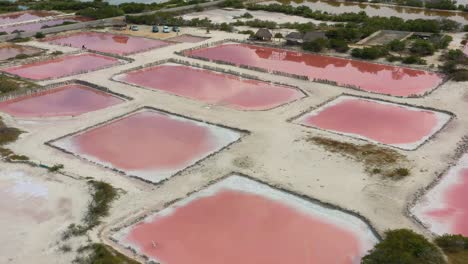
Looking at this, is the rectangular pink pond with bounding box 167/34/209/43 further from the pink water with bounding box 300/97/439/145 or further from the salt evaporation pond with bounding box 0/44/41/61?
the pink water with bounding box 300/97/439/145

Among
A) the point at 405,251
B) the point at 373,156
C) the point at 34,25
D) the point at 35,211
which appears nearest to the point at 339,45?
the point at 373,156

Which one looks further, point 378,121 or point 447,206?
point 378,121

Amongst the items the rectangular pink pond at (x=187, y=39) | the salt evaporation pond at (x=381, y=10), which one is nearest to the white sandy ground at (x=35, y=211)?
the rectangular pink pond at (x=187, y=39)

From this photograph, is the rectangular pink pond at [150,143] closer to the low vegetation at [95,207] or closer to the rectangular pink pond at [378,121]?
the low vegetation at [95,207]

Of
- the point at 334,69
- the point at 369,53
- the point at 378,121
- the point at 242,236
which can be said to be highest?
the point at 369,53

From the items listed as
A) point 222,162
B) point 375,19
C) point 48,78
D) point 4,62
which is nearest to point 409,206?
point 222,162

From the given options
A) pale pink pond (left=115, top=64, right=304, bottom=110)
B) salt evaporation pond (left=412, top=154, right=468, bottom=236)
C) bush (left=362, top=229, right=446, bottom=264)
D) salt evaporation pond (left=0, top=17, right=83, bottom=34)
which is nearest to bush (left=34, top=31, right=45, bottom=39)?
salt evaporation pond (left=0, top=17, right=83, bottom=34)

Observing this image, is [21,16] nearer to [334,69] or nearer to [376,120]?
[334,69]
